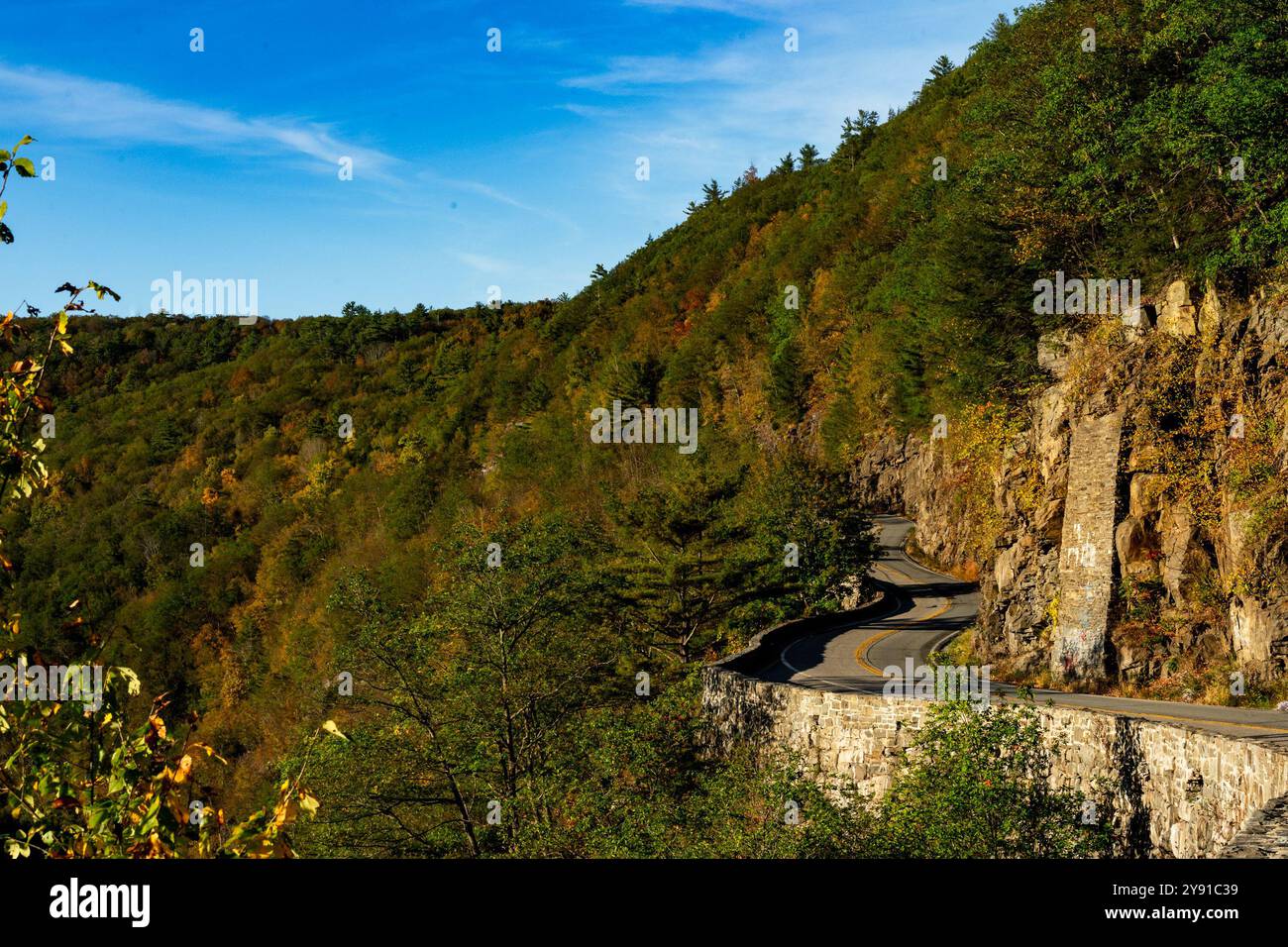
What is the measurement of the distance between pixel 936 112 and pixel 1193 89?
71885mm

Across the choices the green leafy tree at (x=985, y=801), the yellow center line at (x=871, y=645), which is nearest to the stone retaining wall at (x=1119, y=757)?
the green leafy tree at (x=985, y=801)

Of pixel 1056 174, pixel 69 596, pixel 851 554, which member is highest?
pixel 1056 174

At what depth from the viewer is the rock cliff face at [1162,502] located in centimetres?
2145

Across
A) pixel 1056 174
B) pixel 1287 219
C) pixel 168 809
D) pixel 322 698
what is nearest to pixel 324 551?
pixel 322 698

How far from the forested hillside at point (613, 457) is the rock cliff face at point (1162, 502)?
1.83 meters

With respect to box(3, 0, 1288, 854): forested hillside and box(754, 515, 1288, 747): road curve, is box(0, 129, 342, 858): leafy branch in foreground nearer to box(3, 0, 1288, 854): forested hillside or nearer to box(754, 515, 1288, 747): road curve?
box(3, 0, 1288, 854): forested hillside

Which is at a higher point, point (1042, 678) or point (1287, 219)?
point (1287, 219)

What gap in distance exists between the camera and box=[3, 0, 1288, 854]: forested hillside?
942 inches

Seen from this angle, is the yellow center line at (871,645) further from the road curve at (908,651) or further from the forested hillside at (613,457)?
the forested hillside at (613,457)

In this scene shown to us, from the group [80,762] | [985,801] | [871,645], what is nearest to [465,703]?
[871,645]

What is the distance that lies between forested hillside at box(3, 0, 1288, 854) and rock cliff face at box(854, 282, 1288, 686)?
6.02 feet

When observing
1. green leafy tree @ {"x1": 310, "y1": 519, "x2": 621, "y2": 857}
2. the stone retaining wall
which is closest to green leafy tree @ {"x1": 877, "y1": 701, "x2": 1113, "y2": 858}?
the stone retaining wall
